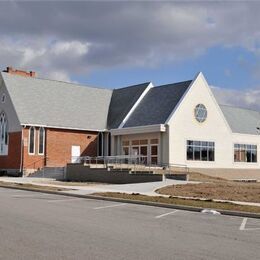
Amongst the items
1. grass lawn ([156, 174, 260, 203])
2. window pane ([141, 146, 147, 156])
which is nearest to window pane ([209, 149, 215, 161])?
window pane ([141, 146, 147, 156])

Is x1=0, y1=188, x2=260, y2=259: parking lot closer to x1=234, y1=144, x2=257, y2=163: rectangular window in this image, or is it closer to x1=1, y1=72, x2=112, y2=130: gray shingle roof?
x1=1, y1=72, x2=112, y2=130: gray shingle roof

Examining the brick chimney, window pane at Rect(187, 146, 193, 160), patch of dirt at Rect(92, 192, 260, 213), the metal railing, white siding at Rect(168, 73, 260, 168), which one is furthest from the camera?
the brick chimney

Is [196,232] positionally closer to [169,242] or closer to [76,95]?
[169,242]

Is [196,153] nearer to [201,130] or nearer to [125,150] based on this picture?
[201,130]

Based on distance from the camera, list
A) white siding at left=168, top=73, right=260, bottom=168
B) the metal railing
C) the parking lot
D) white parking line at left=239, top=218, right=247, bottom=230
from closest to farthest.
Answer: the parking lot, white parking line at left=239, top=218, right=247, bottom=230, the metal railing, white siding at left=168, top=73, right=260, bottom=168

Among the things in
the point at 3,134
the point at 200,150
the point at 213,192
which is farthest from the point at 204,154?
the point at 213,192

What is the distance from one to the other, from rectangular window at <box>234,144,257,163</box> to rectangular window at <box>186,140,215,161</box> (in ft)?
12.9

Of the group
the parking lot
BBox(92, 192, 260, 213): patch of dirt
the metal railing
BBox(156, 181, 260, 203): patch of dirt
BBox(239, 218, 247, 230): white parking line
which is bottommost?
BBox(239, 218, 247, 230): white parking line

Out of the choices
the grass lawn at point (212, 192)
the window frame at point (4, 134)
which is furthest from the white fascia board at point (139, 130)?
the grass lawn at point (212, 192)

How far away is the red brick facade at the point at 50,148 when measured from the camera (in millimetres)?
42406

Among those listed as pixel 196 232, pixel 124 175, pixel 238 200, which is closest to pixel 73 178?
pixel 124 175

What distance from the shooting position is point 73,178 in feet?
126

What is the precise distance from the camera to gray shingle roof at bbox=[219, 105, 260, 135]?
51531 mm

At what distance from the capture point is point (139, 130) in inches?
1694
